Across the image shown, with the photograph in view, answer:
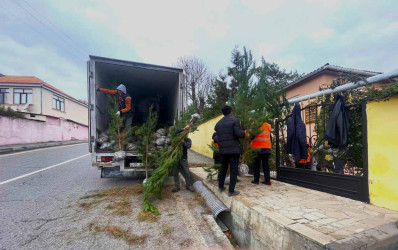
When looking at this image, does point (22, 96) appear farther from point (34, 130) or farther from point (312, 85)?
point (312, 85)

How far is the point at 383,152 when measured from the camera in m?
3.06

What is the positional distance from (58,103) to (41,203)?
28332mm

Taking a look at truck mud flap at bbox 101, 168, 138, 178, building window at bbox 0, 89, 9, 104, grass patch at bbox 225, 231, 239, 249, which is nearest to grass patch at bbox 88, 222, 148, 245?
grass patch at bbox 225, 231, 239, 249

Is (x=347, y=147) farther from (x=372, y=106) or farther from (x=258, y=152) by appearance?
(x=258, y=152)

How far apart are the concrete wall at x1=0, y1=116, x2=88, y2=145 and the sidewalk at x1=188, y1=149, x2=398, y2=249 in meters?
20.8

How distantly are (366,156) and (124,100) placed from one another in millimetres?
5594

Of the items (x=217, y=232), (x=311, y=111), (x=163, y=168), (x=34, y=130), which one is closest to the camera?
(x=217, y=232)

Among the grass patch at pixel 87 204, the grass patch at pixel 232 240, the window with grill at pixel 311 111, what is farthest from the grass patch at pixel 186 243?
the window with grill at pixel 311 111

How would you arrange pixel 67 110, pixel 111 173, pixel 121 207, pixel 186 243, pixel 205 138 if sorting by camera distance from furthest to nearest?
pixel 67 110 → pixel 205 138 → pixel 111 173 → pixel 121 207 → pixel 186 243

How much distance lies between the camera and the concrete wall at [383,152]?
2945 millimetres

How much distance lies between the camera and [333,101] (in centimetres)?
418

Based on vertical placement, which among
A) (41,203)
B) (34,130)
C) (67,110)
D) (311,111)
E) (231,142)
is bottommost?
(41,203)

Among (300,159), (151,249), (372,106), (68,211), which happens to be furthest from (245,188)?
(68,211)

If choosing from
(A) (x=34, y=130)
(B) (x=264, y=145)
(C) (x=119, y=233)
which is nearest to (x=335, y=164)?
(B) (x=264, y=145)
